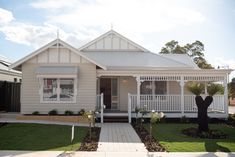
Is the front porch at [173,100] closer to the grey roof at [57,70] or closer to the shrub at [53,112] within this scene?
the grey roof at [57,70]

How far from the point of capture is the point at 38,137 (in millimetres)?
12547

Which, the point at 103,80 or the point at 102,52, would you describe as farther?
the point at 102,52

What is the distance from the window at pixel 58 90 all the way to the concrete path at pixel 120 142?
553 cm

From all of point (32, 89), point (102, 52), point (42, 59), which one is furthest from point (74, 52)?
point (102, 52)

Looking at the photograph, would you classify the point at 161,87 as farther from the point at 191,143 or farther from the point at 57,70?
the point at 191,143

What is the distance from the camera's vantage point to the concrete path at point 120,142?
34.6 ft

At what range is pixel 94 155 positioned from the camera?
947cm

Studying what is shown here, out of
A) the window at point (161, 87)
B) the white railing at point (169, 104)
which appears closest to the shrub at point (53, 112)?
the white railing at point (169, 104)

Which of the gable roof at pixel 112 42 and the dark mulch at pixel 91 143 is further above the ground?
the gable roof at pixel 112 42

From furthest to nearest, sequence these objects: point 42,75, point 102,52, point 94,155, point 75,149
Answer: point 102,52 → point 42,75 → point 75,149 → point 94,155

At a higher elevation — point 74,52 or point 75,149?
point 74,52

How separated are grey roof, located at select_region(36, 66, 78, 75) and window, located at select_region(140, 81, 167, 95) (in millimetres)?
5833

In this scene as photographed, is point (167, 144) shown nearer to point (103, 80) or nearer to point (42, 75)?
point (42, 75)

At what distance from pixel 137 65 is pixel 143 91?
2.06 metres
